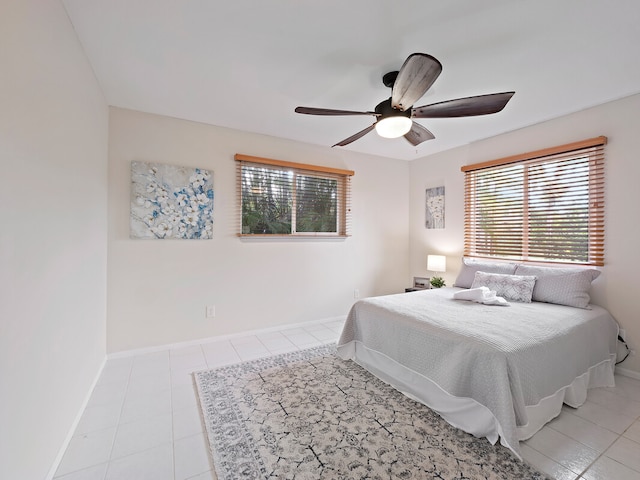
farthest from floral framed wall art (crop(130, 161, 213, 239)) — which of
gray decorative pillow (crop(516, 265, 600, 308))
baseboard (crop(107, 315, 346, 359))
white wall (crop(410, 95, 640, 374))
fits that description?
white wall (crop(410, 95, 640, 374))

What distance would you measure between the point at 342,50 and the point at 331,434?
2464 mm

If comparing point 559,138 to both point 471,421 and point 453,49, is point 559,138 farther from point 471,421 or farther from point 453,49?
point 471,421

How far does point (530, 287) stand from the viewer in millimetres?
2877

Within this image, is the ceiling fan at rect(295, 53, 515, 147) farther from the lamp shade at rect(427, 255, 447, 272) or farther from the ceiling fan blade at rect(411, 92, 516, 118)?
the lamp shade at rect(427, 255, 447, 272)

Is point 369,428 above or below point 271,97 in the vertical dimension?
below

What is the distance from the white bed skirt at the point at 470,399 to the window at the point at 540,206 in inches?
44.1

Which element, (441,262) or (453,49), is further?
(441,262)

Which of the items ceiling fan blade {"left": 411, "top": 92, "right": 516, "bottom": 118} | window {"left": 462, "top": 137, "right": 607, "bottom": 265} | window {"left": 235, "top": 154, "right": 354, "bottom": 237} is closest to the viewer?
ceiling fan blade {"left": 411, "top": 92, "right": 516, "bottom": 118}

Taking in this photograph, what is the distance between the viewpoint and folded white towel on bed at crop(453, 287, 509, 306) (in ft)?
8.83

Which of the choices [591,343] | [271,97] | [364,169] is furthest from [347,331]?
[364,169]

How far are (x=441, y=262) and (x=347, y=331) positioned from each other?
2.01 metres

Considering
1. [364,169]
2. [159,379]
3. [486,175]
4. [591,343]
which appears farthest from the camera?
[364,169]

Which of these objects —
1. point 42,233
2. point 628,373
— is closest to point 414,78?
point 42,233

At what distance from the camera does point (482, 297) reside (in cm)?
274
